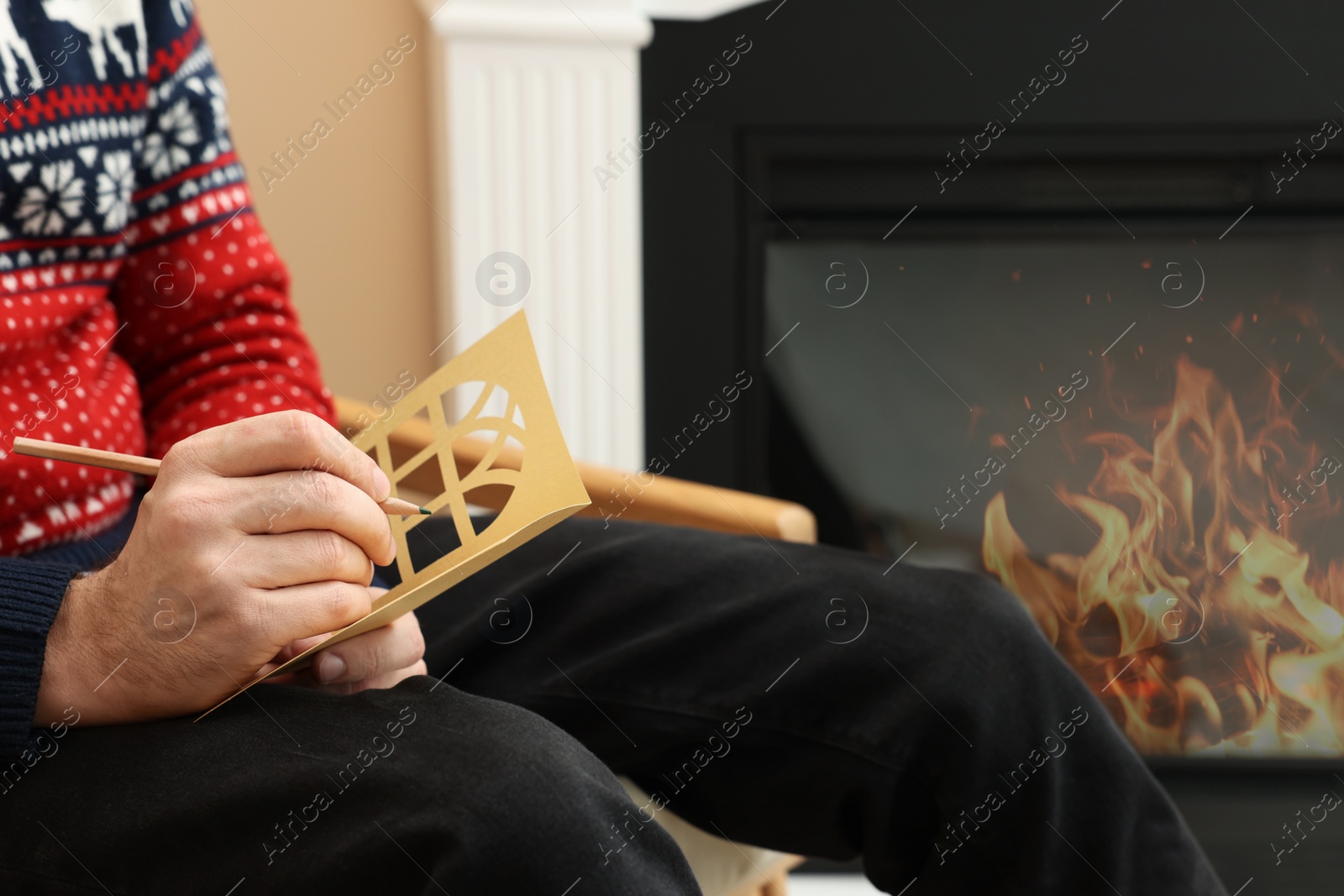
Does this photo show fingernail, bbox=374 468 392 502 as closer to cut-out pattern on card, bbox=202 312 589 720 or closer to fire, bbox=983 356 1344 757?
cut-out pattern on card, bbox=202 312 589 720

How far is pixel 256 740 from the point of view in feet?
1.39

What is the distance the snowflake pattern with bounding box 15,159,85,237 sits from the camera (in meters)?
0.60

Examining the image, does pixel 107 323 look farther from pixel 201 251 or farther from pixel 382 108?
pixel 382 108

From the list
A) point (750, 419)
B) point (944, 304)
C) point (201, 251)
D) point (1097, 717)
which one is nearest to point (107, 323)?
point (201, 251)

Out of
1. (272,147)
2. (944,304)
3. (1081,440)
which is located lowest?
(1081,440)

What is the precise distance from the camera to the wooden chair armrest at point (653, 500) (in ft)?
2.34

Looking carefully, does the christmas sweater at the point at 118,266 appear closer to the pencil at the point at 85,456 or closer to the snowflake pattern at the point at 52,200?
the snowflake pattern at the point at 52,200

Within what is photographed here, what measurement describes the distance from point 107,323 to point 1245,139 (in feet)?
3.65

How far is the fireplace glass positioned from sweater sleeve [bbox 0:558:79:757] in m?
0.93

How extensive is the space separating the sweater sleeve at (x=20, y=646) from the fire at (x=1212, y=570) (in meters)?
1.09

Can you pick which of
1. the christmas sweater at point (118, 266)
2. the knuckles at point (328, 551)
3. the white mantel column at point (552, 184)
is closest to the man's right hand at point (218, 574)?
the knuckles at point (328, 551)

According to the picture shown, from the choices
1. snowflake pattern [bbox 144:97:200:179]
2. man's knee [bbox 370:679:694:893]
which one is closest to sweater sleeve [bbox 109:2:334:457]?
snowflake pattern [bbox 144:97:200:179]

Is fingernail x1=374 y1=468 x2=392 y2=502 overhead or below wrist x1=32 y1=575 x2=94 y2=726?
overhead

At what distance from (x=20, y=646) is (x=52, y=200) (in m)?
0.29
